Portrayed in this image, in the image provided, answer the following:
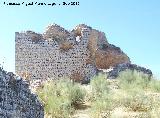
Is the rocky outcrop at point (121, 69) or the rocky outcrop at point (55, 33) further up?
the rocky outcrop at point (55, 33)

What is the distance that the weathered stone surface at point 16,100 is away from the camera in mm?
5148

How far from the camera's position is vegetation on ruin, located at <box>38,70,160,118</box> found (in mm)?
13531

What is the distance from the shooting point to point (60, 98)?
14773 millimetres

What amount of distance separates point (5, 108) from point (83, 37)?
17663mm

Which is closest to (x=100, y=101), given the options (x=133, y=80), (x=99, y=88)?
(x=99, y=88)

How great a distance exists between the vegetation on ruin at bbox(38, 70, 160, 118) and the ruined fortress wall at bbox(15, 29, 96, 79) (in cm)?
386

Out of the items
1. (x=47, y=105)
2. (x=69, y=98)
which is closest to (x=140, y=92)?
(x=69, y=98)

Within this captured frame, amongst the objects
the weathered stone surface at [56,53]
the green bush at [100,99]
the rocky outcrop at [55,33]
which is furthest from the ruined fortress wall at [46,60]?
the green bush at [100,99]

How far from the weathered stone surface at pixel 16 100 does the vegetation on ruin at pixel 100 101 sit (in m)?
7.13

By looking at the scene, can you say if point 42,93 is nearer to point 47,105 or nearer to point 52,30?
point 47,105

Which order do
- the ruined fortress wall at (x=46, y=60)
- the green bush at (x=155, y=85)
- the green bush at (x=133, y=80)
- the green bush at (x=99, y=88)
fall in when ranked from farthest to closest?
the ruined fortress wall at (x=46, y=60), the green bush at (x=133, y=80), the green bush at (x=155, y=85), the green bush at (x=99, y=88)

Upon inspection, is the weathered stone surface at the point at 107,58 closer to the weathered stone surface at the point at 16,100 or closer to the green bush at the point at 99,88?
the green bush at the point at 99,88

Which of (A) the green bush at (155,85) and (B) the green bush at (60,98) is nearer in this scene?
(B) the green bush at (60,98)

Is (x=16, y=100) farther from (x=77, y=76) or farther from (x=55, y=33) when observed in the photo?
(x=55, y=33)
